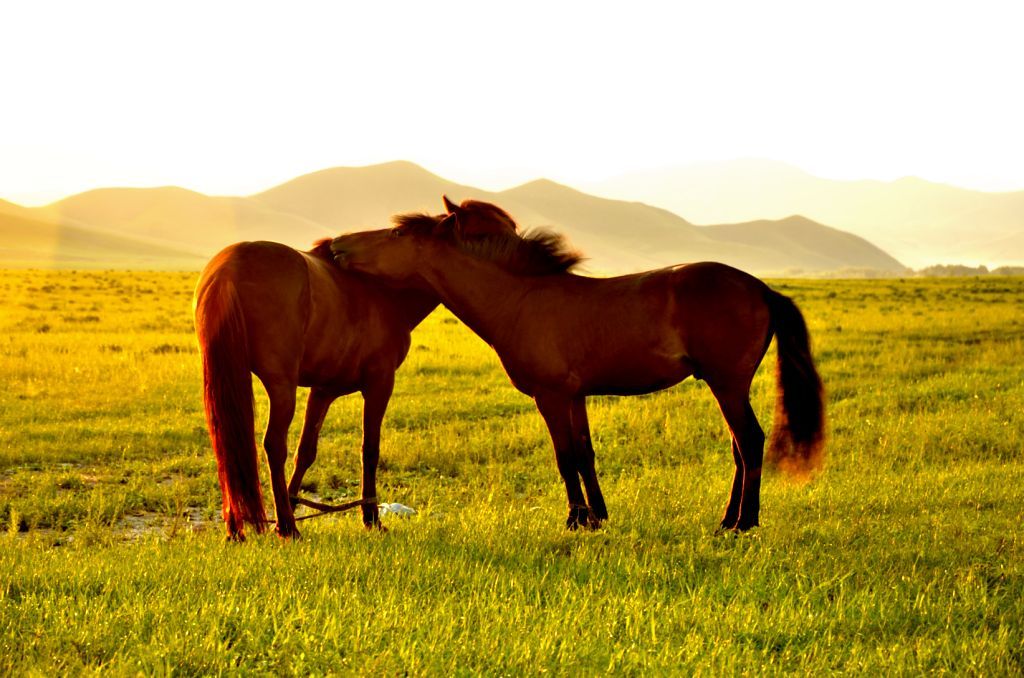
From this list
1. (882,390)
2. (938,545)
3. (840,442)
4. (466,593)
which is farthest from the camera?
(882,390)

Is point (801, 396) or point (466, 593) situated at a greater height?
point (801, 396)

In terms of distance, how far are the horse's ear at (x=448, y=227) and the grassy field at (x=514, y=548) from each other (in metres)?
2.32

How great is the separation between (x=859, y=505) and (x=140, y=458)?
7802 millimetres

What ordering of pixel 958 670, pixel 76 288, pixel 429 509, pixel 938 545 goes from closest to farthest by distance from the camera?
pixel 958 670 → pixel 938 545 → pixel 429 509 → pixel 76 288

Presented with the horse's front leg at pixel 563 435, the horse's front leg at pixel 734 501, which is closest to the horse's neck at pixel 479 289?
the horse's front leg at pixel 563 435

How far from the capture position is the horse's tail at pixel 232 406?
611 centimetres

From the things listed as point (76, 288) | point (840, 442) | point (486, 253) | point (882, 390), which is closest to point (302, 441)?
point (486, 253)

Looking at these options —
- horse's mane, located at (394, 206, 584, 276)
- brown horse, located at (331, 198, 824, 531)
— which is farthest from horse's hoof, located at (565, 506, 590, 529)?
horse's mane, located at (394, 206, 584, 276)

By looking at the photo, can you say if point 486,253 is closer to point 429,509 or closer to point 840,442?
point 429,509

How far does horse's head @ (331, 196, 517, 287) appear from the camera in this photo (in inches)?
279

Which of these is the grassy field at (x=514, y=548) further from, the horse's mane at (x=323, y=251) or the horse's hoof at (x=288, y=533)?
the horse's mane at (x=323, y=251)

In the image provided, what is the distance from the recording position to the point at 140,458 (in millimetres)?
10367

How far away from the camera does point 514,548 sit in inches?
244

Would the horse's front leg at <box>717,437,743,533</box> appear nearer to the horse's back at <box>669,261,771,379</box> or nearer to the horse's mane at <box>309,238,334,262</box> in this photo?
the horse's back at <box>669,261,771,379</box>
